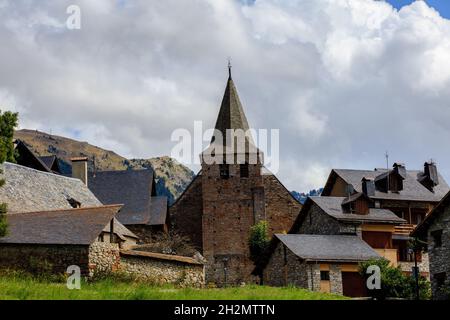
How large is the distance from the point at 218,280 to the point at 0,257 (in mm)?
38594

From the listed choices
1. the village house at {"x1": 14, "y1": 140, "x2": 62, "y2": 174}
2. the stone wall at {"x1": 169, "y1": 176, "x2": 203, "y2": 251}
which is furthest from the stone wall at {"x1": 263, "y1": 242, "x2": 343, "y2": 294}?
the stone wall at {"x1": 169, "y1": 176, "x2": 203, "y2": 251}

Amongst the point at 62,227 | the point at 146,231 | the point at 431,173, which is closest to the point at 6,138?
the point at 62,227

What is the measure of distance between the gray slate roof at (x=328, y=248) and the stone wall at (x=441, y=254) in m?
5.83

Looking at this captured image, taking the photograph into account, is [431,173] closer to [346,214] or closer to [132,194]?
[346,214]

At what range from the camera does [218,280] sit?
6888cm

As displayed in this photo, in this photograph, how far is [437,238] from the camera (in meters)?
42.2

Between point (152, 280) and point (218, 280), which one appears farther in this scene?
point (218, 280)

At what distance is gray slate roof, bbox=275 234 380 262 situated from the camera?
4678cm

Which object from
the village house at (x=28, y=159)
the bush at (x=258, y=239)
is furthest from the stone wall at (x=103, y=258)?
the bush at (x=258, y=239)

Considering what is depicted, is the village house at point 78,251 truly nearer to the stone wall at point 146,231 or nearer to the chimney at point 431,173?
the stone wall at point 146,231

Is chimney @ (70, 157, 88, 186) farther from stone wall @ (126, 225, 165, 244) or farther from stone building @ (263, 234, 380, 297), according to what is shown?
stone building @ (263, 234, 380, 297)

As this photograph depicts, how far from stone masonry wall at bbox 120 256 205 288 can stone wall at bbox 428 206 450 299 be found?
44.4 feet

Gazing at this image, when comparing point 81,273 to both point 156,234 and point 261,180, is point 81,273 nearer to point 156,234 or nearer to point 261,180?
point 156,234
